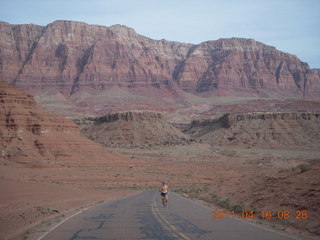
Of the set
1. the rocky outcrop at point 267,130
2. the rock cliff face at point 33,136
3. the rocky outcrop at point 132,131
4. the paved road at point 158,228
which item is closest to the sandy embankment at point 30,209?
the paved road at point 158,228

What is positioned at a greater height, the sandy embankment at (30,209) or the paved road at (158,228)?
the paved road at (158,228)

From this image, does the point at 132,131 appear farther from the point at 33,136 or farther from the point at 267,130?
the point at 33,136

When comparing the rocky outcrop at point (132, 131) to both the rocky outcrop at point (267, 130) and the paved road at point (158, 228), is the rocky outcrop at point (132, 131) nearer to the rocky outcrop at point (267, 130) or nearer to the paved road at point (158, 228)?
the rocky outcrop at point (267, 130)

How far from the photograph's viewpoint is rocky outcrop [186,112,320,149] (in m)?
112

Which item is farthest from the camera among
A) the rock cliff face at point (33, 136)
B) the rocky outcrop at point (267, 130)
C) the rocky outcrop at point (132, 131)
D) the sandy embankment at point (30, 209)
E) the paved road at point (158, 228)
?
the rocky outcrop at point (267, 130)

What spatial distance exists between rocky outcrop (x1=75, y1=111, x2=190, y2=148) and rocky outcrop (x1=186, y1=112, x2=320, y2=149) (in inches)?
479

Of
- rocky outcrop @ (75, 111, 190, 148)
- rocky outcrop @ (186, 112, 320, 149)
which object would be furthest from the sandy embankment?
rocky outcrop @ (186, 112, 320, 149)

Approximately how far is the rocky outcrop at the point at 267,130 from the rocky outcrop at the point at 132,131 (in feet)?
39.9

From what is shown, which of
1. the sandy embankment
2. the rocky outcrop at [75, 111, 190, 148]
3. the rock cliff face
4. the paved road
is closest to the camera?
the paved road

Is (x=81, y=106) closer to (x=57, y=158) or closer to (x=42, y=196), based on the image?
(x=57, y=158)

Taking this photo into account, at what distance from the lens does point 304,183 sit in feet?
59.4

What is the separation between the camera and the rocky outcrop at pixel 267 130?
111750 millimetres

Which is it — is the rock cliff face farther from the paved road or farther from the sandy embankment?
the paved road

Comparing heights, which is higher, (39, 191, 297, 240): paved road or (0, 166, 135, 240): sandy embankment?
(39, 191, 297, 240): paved road
